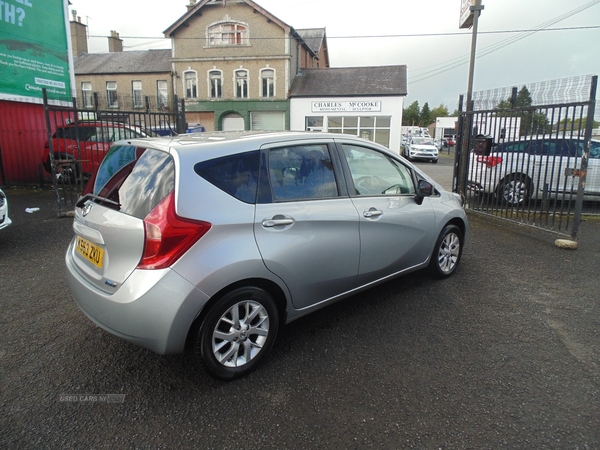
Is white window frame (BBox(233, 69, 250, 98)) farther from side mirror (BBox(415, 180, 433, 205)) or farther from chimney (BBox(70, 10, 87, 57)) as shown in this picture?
side mirror (BBox(415, 180, 433, 205))

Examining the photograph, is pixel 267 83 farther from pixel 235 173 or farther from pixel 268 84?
pixel 235 173

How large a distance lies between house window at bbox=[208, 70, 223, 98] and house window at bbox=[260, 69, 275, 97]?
10.4 ft

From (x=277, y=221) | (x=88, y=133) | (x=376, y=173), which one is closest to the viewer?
(x=277, y=221)

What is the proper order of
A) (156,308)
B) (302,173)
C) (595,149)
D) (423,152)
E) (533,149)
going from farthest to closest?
(423,152), (595,149), (533,149), (302,173), (156,308)

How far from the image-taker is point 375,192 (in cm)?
363

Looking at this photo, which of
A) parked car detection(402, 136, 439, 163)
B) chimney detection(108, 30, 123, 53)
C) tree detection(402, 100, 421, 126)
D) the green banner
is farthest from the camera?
tree detection(402, 100, 421, 126)

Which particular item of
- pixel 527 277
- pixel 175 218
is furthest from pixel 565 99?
pixel 175 218

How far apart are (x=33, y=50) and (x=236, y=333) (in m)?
12.4

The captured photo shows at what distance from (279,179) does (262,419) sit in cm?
161

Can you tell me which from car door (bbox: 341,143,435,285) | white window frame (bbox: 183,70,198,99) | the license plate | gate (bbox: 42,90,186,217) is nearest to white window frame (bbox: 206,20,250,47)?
white window frame (bbox: 183,70,198,99)

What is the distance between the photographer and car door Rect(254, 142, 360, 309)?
2771mm

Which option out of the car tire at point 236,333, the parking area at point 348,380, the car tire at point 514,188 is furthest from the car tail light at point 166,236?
the car tire at point 514,188

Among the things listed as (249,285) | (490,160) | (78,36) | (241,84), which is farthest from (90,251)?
(78,36)

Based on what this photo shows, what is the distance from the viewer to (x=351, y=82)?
2844 cm
